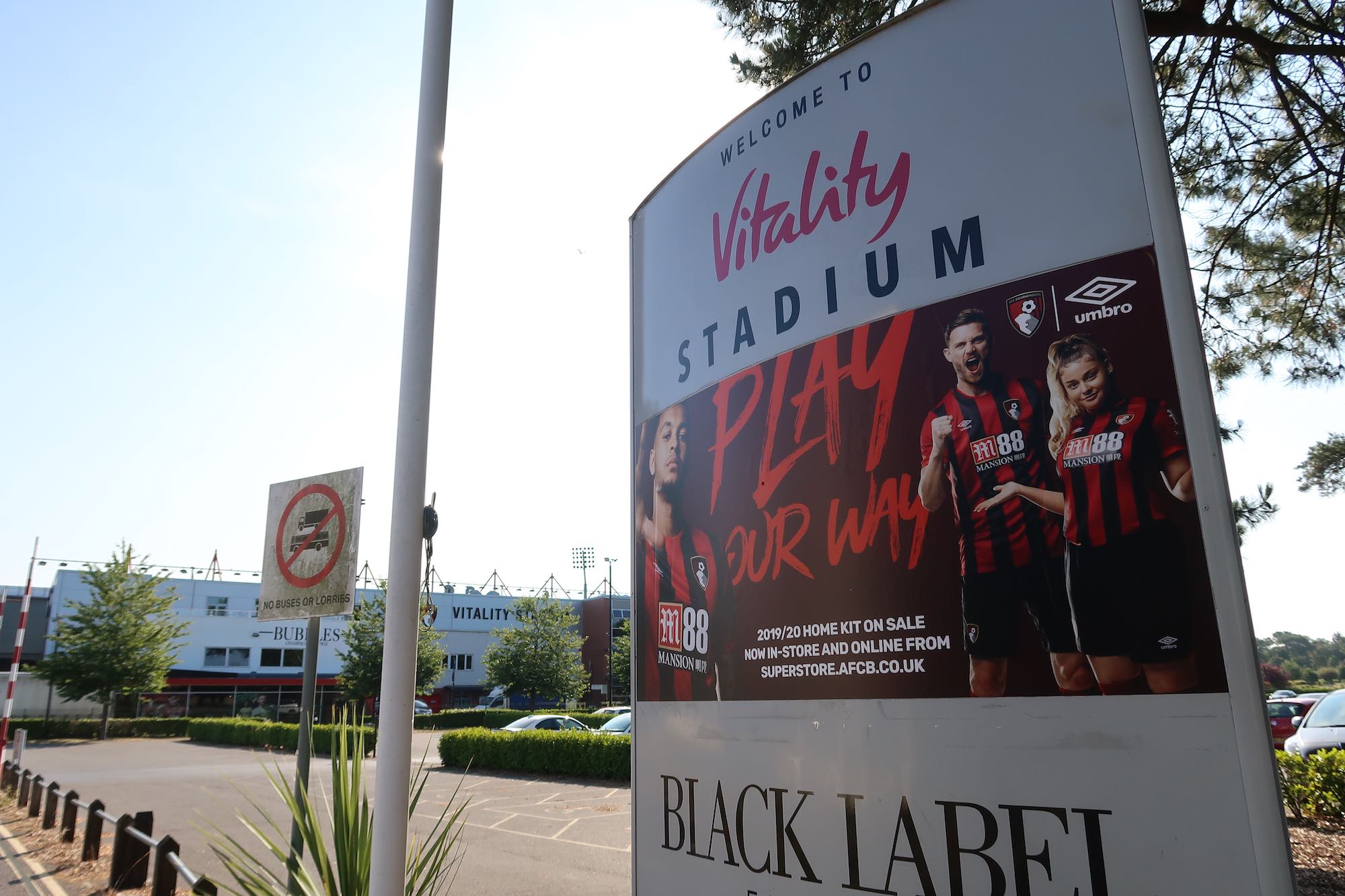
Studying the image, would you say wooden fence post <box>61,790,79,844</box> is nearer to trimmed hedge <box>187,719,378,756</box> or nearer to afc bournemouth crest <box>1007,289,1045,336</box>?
afc bournemouth crest <box>1007,289,1045,336</box>

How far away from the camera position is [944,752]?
2342 millimetres

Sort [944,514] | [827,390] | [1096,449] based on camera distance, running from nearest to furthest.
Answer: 1. [1096,449]
2. [944,514]
3. [827,390]

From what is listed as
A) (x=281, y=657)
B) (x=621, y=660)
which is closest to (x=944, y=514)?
(x=621, y=660)

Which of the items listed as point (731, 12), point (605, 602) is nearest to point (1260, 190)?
point (731, 12)

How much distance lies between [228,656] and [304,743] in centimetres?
5671

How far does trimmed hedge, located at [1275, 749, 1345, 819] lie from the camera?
404 inches

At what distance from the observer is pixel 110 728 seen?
40.9 metres

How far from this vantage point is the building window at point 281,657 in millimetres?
55344

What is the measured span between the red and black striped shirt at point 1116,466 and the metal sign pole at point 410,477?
2.67 meters

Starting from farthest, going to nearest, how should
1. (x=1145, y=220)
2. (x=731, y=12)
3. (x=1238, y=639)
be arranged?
1. (x=731, y=12)
2. (x=1145, y=220)
3. (x=1238, y=639)

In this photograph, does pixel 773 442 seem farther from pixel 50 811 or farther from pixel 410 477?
pixel 50 811

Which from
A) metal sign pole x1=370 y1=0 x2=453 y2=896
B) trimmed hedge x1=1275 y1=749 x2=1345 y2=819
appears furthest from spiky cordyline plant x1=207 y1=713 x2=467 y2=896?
trimmed hedge x1=1275 y1=749 x2=1345 y2=819

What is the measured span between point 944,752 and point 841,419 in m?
1.01

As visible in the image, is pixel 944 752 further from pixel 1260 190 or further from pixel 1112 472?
pixel 1260 190
